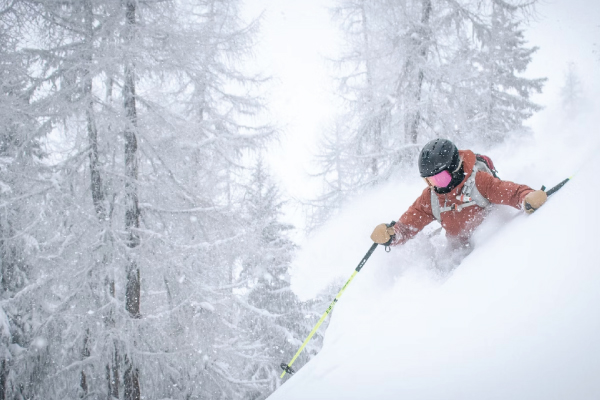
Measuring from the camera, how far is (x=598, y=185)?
192 cm

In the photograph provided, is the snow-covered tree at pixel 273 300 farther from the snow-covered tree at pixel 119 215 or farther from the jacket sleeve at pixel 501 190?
the jacket sleeve at pixel 501 190

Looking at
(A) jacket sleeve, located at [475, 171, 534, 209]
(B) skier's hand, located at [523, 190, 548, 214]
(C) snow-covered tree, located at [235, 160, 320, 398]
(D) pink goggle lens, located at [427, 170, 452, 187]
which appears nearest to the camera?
(B) skier's hand, located at [523, 190, 548, 214]

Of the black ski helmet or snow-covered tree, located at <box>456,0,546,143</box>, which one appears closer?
the black ski helmet

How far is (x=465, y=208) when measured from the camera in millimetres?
3281

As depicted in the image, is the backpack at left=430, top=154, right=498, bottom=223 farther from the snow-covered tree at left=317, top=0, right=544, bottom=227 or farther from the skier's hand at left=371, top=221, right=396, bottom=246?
the snow-covered tree at left=317, top=0, right=544, bottom=227

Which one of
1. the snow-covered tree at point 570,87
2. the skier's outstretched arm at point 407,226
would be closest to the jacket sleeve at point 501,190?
the skier's outstretched arm at point 407,226

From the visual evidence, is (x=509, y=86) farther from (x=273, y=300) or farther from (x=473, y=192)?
(x=273, y=300)

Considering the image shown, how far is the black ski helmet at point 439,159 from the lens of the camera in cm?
306

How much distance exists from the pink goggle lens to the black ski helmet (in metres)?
0.05

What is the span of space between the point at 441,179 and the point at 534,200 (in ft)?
2.66

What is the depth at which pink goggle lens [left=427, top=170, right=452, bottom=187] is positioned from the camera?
122 inches

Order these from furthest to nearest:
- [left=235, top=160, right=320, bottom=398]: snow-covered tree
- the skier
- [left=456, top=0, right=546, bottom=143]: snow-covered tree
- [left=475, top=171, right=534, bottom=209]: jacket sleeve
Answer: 1. [left=456, top=0, right=546, bottom=143]: snow-covered tree
2. [left=235, top=160, right=320, bottom=398]: snow-covered tree
3. the skier
4. [left=475, top=171, right=534, bottom=209]: jacket sleeve

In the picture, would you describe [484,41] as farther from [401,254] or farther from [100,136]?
[100,136]

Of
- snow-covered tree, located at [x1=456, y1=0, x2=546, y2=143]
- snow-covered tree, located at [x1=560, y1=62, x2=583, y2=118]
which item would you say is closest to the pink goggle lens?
snow-covered tree, located at [x1=456, y1=0, x2=546, y2=143]
